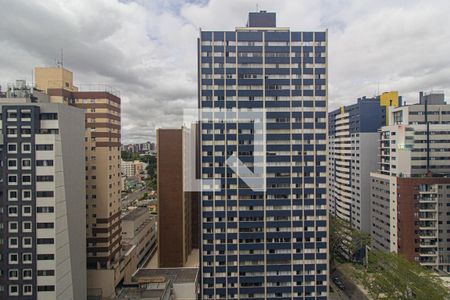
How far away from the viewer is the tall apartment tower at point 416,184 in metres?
35.2

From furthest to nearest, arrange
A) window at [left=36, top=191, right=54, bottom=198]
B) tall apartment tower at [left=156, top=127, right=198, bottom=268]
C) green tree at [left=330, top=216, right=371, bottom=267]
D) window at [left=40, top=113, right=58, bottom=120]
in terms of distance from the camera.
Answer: green tree at [left=330, top=216, right=371, bottom=267] < tall apartment tower at [left=156, top=127, right=198, bottom=268] < window at [left=40, top=113, right=58, bottom=120] < window at [left=36, top=191, right=54, bottom=198]

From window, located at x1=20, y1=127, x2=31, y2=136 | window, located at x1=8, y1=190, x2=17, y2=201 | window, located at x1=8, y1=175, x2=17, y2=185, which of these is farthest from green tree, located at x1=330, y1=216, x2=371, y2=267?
window, located at x1=20, y1=127, x2=31, y2=136

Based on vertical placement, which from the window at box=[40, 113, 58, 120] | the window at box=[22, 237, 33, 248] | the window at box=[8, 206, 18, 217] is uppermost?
the window at box=[40, 113, 58, 120]

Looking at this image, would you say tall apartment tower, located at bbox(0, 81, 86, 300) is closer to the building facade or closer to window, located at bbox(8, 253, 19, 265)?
window, located at bbox(8, 253, 19, 265)

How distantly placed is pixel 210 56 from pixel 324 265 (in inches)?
968

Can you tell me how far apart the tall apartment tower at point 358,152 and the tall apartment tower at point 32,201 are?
42.7m

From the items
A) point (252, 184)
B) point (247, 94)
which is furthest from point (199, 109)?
point (252, 184)

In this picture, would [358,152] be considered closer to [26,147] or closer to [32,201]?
[32,201]

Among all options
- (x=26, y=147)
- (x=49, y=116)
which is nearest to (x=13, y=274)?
(x=26, y=147)

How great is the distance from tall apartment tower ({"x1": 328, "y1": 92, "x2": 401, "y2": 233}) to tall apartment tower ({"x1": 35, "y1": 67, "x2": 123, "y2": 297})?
124 feet

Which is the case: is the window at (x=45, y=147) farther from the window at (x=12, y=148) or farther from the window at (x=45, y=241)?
the window at (x=45, y=241)

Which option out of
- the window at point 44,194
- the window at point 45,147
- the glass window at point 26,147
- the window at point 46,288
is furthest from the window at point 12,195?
the window at point 46,288

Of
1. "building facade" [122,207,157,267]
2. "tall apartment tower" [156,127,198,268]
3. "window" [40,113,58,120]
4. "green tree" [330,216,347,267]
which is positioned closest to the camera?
"window" [40,113,58,120]

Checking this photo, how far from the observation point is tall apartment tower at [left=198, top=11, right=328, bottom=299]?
2941cm
